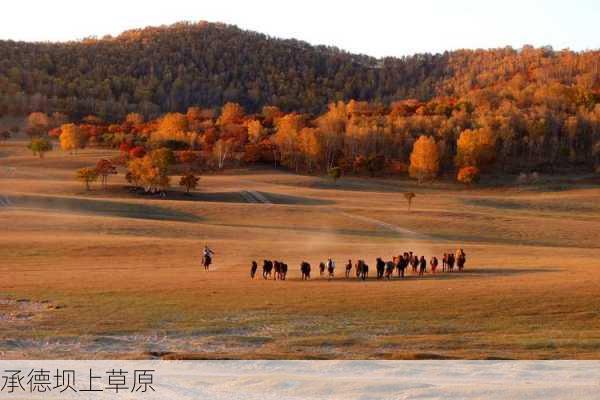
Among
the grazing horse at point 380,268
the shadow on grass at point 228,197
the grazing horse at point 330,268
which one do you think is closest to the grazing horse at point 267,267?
the grazing horse at point 330,268

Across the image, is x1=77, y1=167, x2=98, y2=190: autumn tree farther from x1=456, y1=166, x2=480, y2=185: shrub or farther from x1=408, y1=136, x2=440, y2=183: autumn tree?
x1=456, y1=166, x2=480, y2=185: shrub

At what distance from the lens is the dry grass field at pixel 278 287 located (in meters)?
18.8

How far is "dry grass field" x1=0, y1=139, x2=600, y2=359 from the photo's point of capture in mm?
18750

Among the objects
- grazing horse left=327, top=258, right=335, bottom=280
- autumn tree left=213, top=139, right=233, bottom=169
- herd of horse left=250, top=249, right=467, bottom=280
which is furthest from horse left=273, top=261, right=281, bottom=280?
autumn tree left=213, top=139, right=233, bottom=169

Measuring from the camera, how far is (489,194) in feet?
353

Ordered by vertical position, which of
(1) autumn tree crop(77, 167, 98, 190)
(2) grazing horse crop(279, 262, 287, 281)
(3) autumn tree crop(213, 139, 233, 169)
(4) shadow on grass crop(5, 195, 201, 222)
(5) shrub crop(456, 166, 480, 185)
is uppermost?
(3) autumn tree crop(213, 139, 233, 169)

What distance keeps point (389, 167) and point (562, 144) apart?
35.3 metres

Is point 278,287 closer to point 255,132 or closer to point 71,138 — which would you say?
point 71,138

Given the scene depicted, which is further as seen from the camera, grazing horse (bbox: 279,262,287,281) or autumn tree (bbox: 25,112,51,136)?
autumn tree (bbox: 25,112,51,136)

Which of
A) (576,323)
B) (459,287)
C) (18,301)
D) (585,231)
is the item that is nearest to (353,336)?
(576,323)

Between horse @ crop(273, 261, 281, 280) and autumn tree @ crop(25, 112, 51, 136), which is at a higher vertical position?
autumn tree @ crop(25, 112, 51, 136)

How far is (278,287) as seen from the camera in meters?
30.2

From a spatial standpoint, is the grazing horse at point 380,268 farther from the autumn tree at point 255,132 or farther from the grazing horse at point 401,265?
the autumn tree at point 255,132

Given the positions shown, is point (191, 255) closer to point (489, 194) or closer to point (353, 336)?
point (353, 336)
